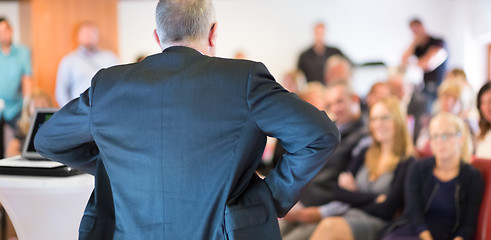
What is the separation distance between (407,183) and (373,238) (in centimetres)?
40

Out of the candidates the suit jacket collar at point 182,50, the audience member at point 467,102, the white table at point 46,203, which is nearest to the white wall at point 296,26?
the audience member at point 467,102

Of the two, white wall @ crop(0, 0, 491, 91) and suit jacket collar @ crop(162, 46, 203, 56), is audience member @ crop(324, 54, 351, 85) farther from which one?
suit jacket collar @ crop(162, 46, 203, 56)

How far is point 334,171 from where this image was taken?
4.08m

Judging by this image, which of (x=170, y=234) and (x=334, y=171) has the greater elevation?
(x=170, y=234)

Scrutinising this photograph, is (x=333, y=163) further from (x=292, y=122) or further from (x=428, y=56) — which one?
(x=428, y=56)

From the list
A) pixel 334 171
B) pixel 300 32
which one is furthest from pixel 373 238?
pixel 300 32

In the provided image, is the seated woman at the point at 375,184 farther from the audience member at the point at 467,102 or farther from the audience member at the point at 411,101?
the audience member at the point at 411,101

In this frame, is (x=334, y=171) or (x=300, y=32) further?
(x=300, y=32)

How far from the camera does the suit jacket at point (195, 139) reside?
140 cm

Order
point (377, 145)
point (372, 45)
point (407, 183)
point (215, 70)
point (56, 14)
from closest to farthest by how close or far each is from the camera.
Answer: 1. point (215, 70)
2. point (407, 183)
3. point (377, 145)
4. point (56, 14)
5. point (372, 45)

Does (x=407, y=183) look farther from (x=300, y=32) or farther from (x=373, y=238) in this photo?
(x=300, y=32)

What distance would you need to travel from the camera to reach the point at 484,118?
4.01 m

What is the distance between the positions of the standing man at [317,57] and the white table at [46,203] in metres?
6.83

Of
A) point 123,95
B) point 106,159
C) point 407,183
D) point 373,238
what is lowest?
point 373,238
